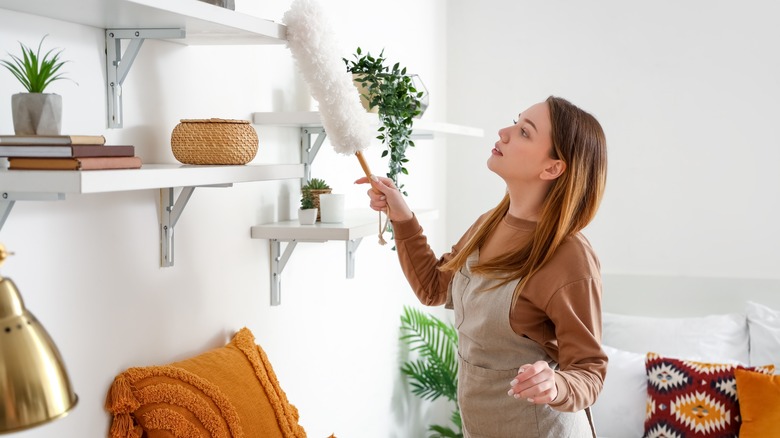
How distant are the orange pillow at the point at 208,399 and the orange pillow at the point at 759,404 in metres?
1.60

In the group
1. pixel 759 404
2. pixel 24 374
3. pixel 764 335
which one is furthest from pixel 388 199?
pixel 764 335

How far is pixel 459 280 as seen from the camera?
1.88m

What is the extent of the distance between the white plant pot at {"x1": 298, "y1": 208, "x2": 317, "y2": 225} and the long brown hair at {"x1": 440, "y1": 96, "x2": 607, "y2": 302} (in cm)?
47

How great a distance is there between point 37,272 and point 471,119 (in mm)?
2550

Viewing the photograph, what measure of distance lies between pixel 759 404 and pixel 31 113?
7.76ft

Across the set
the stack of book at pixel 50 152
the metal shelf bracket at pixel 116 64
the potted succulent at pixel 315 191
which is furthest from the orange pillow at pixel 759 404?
the stack of book at pixel 50 152

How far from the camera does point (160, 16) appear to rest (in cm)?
123

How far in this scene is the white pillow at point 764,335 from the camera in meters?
2.94

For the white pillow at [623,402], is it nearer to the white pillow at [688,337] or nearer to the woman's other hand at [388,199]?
the white pillow at [688,337]

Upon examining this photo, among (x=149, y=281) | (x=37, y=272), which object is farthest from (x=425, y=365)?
(x=37, y=272)

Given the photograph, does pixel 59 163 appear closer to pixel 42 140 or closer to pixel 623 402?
pixel 42 140

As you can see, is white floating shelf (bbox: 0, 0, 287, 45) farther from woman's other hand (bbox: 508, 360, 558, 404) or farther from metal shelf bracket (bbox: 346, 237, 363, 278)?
metal shelf bracket (bbox: 346, 237, 363, 278)

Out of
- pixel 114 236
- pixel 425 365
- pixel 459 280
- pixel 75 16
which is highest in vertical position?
pixel 75 16

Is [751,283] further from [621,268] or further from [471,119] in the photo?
[471,119]
